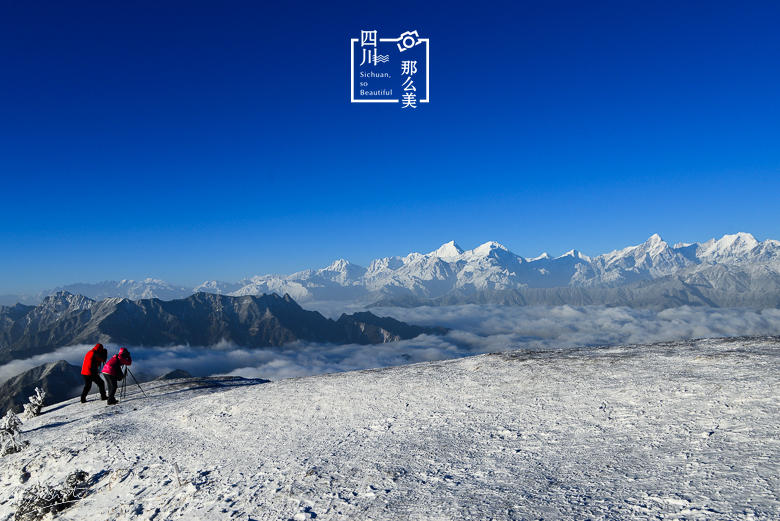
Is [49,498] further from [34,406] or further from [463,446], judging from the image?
[34,406]

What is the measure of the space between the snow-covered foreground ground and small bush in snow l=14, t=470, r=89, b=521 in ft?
1.97

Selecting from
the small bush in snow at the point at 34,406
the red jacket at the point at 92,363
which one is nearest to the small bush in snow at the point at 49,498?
the red jacket at the point at 92,363

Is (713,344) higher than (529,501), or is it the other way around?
(713,344)

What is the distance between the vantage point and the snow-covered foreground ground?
930cm

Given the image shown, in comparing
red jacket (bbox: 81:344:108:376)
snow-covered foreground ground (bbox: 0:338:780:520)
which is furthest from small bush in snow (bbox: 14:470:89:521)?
red jacket (bbox: 81:344:108:376)

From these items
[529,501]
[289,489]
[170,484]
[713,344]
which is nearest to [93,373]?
[170,484]

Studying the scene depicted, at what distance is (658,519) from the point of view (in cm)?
786

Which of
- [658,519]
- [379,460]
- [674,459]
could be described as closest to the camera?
[658,519]

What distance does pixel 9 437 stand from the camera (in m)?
19.7

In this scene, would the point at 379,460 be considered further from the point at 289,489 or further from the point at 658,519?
the point at 658,519

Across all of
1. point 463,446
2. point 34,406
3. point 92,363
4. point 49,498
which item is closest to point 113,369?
point 92,363

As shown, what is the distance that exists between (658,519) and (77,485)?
57.1 ft

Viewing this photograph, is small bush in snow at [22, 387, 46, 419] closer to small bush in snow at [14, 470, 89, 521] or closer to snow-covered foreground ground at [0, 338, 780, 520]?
snow-covered foreground ground at [0, 338, 780, 520]

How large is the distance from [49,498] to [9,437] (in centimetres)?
891
